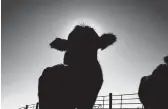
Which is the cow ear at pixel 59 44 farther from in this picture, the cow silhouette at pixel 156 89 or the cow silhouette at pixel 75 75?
the cow silhouette at pixel 156 89

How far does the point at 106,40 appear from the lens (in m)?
4.66

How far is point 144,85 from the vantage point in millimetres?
6504

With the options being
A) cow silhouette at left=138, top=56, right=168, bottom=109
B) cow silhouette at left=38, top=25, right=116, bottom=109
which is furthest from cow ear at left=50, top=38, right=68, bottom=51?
cow silhouette at left=138, top=56, right=168, bottom=109

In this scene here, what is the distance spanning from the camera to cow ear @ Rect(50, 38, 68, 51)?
4410 millimetres

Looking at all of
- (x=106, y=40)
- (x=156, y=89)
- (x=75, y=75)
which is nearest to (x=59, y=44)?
(x=75, y=75)

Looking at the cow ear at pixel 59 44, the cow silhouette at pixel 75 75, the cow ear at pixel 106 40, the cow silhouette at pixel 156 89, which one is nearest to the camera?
the cow silhouette at pixel 75 75

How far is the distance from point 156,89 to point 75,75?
2.87 metres

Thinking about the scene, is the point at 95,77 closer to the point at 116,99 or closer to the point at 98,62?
the point at 98,62

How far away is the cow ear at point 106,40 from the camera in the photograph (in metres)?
4.63

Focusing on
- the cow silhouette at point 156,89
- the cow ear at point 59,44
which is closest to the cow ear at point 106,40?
the cow ear at point 59,44

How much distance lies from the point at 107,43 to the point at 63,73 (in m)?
1.06

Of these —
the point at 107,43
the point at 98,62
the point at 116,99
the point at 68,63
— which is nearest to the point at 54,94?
the point at 68,63

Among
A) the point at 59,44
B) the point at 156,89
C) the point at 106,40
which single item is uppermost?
the point at 106,40

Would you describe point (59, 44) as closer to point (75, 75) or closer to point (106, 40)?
point (75, 75)
